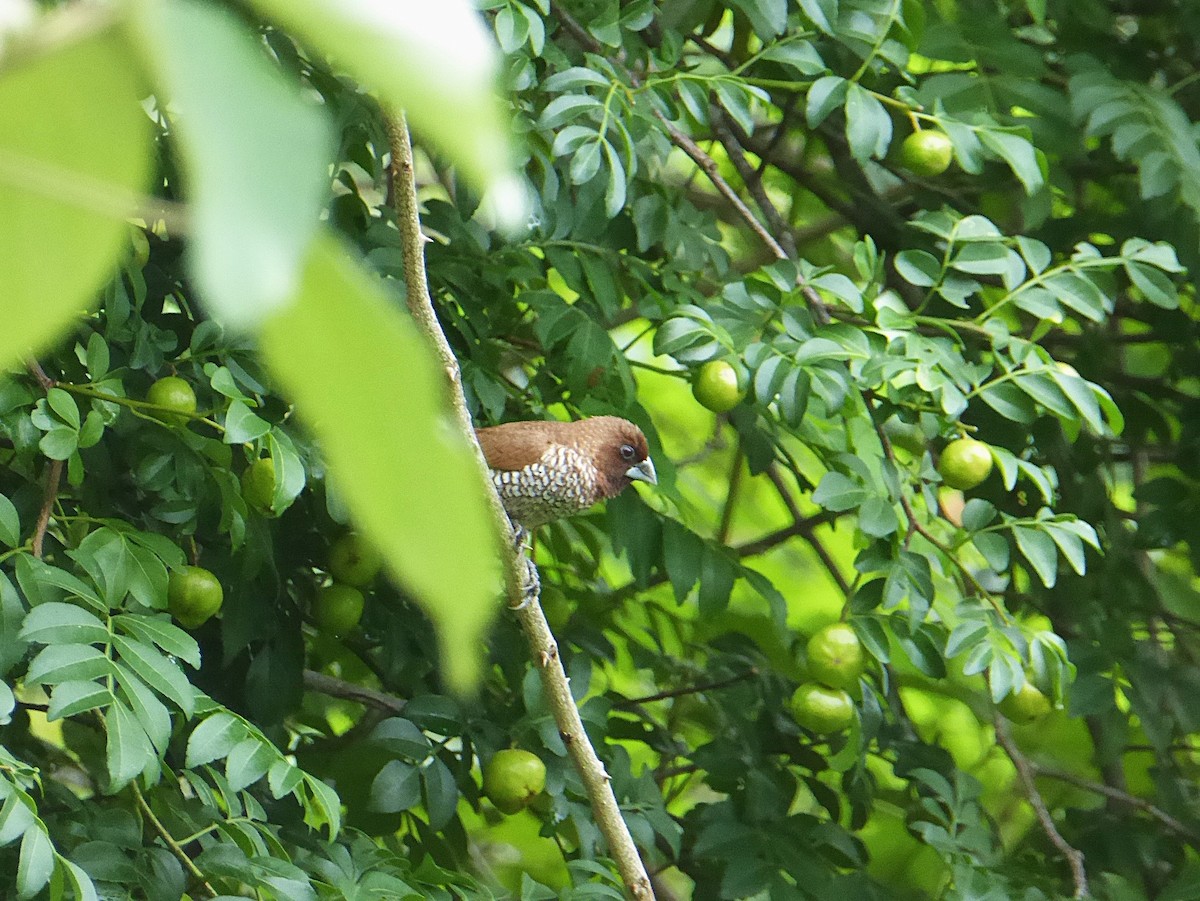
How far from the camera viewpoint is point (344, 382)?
356mm

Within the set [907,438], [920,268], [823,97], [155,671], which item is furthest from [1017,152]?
[155,671]

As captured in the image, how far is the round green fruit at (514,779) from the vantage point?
2.40m

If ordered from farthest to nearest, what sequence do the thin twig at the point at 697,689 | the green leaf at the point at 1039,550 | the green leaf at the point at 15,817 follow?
the thin twig at the point at 697,689, the green leaf at the point at 1039,550, the green leaf at the point at 15,817

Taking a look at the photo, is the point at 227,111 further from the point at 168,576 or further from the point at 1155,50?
the point at 1155,50

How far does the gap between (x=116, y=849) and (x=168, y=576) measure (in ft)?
1.33

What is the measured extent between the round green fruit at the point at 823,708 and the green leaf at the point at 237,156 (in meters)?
2.38

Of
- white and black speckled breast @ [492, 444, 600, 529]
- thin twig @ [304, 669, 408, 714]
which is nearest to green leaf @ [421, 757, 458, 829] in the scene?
thin twig @ [304, 669, 408, 714]

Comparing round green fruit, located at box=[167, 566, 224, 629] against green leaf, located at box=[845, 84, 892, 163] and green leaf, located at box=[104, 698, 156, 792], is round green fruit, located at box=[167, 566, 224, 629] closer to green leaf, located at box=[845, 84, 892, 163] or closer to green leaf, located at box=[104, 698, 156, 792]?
green leaf, located at box=[104, 698, 156, 792]

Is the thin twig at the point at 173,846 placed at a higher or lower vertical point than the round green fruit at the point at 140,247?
lower

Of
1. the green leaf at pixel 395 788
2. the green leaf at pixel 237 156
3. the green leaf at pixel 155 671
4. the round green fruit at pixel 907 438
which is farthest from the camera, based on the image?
the round green fruit at pixel 907 438

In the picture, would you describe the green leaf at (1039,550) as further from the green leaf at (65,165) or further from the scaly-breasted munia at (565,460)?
the green leaf at (65,165)

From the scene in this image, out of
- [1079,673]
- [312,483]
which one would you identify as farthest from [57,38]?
[1079,673]

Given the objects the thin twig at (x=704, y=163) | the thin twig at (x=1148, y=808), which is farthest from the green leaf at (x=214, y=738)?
the thin twig at (x=1148, y=808)

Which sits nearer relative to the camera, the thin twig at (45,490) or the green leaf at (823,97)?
the thin twig at (45,490)
